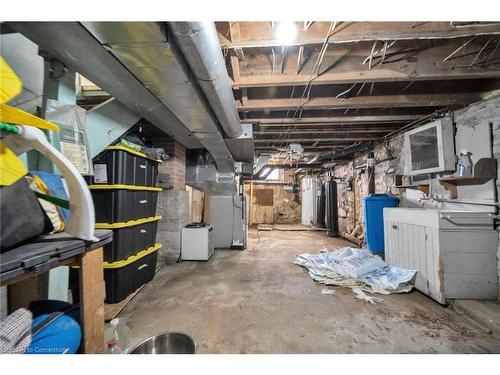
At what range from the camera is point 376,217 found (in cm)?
331

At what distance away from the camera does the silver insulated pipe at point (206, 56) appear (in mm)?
1002

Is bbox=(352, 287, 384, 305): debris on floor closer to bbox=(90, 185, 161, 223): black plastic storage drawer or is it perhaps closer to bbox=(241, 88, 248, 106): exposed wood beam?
bbox=(241, 88, 248, 106): exposed wood beam

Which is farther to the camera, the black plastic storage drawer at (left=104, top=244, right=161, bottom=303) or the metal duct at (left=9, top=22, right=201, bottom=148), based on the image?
the black plastic storage drawer at (left=104, top=244, right=161, bottom=303)

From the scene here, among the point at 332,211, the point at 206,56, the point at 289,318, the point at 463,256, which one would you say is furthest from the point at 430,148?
the point at 332,211

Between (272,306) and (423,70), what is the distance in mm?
2573

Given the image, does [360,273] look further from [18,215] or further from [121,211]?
[18,215]

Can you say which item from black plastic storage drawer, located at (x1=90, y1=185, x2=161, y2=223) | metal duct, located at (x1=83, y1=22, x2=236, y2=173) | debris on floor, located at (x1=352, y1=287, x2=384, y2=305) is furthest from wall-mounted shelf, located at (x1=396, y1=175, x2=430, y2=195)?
black plastic storage drawer, located at (x1=90, y1=185, x2=161, y2=223)

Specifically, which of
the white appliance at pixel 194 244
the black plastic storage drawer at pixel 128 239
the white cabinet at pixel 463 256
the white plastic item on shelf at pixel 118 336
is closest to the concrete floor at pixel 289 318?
the white plastic item on shelf at pixel 118 336

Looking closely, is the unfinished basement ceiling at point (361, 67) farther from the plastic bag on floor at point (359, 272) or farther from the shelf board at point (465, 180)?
the plastic bag on floor at point (359, 272)

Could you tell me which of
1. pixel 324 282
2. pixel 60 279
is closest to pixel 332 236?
pixel 324 282

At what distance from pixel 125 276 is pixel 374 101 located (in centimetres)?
332

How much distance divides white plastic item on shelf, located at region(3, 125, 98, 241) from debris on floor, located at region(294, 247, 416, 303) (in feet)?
8.51

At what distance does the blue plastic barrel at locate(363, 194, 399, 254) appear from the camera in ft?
10.7

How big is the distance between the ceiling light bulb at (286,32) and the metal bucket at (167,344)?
7.16ft
